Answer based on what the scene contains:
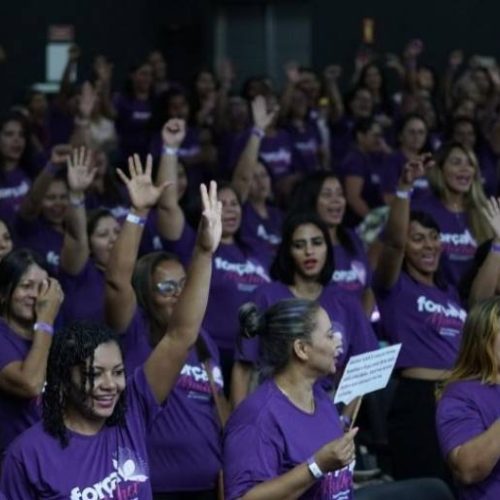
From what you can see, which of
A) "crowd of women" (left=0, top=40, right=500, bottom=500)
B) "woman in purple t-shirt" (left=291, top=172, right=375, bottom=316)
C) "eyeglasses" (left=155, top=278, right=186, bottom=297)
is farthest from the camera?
"woman in purple t-shirt" (left=291, top=172, right=375, bottom=316)

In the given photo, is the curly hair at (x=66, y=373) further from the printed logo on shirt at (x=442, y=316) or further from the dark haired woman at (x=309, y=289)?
the printed logo on shirt at (x=442, y=316)

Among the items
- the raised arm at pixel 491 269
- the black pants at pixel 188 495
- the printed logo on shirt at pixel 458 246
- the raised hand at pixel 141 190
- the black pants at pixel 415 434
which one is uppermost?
the raised hand at pixel 141 190

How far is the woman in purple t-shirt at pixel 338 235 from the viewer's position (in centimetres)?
724

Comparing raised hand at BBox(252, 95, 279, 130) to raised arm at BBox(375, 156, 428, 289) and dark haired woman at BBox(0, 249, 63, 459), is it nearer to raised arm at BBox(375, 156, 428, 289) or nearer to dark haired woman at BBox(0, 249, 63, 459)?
raised arm at BBox(375, 156, 428, 289)

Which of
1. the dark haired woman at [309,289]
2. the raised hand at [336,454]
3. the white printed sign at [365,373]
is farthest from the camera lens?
the dark haired woman at [309,289]

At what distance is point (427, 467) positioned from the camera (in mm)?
6500

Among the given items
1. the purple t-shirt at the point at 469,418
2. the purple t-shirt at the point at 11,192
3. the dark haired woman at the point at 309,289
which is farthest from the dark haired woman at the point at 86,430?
the purple t-shirt at the point at 11,192

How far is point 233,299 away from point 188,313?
101 inches

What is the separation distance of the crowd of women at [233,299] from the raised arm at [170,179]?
0.01 metres

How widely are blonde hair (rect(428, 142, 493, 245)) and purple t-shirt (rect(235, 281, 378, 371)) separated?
2.10 m

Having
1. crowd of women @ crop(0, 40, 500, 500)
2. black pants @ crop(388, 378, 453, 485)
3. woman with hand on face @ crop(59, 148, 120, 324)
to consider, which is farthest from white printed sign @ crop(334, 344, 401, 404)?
woman with hand on face @ crop(59, 148, 120, 324)

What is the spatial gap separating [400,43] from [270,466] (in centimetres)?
1241

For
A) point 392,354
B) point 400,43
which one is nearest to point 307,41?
point 400,43

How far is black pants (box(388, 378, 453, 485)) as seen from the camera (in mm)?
6516
